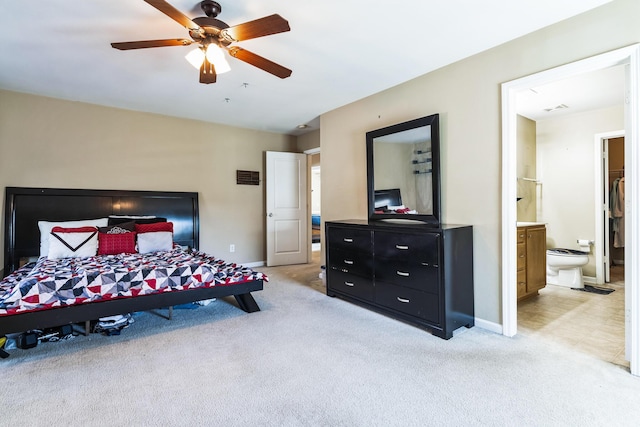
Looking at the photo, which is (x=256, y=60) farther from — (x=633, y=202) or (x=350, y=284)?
(x=633, y=202)

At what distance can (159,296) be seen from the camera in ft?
9.00

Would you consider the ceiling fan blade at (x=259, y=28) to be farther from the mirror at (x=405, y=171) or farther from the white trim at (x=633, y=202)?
the white trim at (x=633, y=202)

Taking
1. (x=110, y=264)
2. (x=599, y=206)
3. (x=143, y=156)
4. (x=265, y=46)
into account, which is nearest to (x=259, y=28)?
(x=265, y=46)

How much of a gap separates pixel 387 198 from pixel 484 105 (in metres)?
1.26

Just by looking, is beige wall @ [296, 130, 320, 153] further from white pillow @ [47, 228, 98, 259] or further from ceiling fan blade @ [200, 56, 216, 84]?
white pillow @ [47, 228, 98, 259]

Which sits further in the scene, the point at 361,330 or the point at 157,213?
the point at 157,213

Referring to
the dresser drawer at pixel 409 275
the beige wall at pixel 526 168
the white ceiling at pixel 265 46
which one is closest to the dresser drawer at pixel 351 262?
the dresser drawer at pixel 409 275

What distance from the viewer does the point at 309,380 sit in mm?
1964

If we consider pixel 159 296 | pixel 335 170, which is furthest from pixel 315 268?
pixel 159 296

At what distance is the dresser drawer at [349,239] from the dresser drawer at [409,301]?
16.4 inches

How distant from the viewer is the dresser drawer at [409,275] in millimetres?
2627

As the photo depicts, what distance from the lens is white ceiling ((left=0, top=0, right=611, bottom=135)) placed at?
2.18 m

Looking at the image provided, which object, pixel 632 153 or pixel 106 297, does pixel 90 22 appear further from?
pixel 632 153

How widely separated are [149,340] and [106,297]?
19.0 inches
